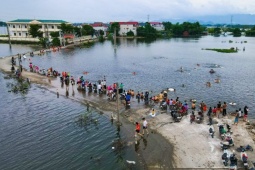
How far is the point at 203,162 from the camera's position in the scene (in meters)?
21.5

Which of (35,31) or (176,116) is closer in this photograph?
(176,116)

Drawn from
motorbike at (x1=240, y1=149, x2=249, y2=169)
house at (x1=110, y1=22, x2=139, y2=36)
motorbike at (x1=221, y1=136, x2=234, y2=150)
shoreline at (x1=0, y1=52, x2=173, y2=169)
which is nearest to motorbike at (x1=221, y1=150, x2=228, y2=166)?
motorbike at (x1=240, y1=149, x2=249, y2=169)

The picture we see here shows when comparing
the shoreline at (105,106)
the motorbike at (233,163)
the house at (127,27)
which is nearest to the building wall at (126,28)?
the house at (127,27)

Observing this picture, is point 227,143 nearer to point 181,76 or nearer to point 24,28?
point 181,76

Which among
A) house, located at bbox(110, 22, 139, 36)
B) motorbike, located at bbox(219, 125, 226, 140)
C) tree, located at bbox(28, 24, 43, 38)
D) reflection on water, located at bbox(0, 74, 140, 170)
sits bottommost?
reflection on water, located at bbox(0, 74, 140, 170)

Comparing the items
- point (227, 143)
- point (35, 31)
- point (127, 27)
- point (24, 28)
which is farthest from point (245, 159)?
point (127, 27)

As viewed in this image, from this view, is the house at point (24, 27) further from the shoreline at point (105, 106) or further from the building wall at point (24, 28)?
the shoreline at point (105, 106)

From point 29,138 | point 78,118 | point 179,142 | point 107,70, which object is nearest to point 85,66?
point 107,70

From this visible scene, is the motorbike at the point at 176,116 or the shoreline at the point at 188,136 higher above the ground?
the motorbike at the point at 176,116

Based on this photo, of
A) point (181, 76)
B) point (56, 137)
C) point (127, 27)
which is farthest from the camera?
point (127, 27)

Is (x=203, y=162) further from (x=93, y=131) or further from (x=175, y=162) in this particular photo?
(x=93, y=131)

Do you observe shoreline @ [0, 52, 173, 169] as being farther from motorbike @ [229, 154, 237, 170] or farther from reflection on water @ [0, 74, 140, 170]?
motorbike @ [229, 154, 237, 170]

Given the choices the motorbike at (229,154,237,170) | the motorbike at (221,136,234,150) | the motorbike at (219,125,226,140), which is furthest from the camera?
the motorbike at (219,125,226,140)

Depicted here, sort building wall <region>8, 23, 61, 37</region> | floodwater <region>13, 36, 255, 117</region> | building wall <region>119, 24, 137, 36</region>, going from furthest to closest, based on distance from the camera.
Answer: building wall <region>119, 24, 137, 36</region>
building wall <region>8, 23, 61, 37</region>
floodwater <region>13, 36, 255, 117</region>
